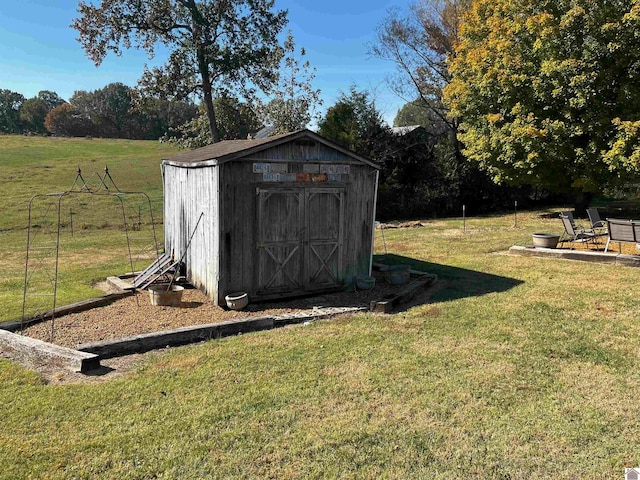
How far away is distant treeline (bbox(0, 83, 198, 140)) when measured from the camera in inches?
3004

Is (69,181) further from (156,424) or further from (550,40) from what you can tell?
(156,424)

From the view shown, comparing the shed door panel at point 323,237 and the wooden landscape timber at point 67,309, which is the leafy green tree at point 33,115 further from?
the shed door panel at point 323,237

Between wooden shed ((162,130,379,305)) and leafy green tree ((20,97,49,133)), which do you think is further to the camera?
leafy green tree ((20,97,49,133))

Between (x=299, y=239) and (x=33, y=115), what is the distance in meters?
92.3

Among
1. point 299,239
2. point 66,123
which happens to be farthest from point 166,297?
point 66,123

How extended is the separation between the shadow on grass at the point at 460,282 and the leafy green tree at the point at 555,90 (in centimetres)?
913

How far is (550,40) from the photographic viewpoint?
17484mm

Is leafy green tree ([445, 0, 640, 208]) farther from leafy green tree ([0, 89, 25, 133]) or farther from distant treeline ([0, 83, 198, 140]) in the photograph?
leafy green tree ([0, 89, 25, 133])

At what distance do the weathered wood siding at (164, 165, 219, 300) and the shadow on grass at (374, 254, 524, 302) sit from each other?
13.4ft

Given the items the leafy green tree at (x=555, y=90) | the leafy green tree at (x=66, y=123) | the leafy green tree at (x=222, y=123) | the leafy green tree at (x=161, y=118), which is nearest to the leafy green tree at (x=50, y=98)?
the leafy green tree at (x=66, y=123)

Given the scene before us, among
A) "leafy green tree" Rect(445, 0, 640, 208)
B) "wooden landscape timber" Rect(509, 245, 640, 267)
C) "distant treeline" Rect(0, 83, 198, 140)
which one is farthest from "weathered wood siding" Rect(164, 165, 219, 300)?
"distant treeline" Rect(0, 83, 198, 140)

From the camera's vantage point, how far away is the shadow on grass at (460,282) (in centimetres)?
884

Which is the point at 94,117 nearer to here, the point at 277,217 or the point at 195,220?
the point at 195,220

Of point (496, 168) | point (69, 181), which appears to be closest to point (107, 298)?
point (496, 168)
